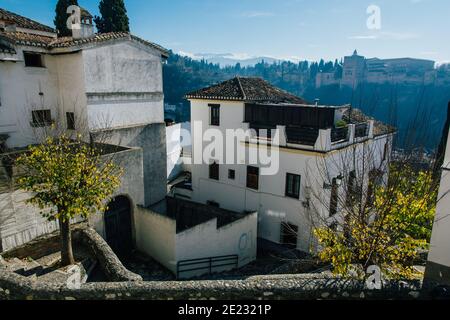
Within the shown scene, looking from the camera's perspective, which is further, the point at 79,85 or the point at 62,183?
the point at 79,85

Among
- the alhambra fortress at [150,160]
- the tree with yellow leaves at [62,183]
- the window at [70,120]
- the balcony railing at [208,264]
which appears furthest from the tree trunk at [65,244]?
the window at [70,120]

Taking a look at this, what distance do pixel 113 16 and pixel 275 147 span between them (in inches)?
882

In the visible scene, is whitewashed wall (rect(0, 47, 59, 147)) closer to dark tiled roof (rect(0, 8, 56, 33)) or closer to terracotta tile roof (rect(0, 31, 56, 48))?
terracotta tile roof (rect(0, 31, 56, 48))

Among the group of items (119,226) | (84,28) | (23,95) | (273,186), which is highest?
(84,28)

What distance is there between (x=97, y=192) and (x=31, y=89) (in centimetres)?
925

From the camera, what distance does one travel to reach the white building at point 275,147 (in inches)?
688

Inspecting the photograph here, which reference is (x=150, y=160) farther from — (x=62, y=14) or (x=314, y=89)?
(x=314, y=89)

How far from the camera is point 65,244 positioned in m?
10.8

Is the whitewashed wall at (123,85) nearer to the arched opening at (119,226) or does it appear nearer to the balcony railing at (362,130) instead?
the arched opening at (119,226)

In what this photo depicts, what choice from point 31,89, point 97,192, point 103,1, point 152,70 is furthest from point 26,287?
point 103,1

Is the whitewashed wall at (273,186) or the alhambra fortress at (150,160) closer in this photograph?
the alhambra fortress at (150,160)

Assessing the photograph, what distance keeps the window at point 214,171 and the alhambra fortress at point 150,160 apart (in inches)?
2.9

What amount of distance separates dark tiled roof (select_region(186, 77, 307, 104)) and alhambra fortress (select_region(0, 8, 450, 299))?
0.11 m

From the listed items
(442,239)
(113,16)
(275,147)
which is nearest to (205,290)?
(442,239)
